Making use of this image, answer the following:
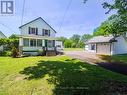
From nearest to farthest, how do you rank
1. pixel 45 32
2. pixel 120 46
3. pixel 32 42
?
pixel 32 42 < pixel 120 46 < pixel 45 32

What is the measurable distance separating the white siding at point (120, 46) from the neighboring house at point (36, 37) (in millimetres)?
12541

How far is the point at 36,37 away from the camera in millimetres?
36969

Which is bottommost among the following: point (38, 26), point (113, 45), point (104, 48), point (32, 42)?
point (104, 48)

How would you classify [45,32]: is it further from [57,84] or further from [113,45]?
[57,84]

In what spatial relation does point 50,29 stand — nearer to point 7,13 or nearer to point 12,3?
point 7,13

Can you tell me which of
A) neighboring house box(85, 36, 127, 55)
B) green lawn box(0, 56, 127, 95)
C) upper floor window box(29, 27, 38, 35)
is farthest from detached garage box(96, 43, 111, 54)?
green lawn box(0, 56, 127, 95)

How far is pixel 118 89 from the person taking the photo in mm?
10836

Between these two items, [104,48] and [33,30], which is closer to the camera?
[33,30]

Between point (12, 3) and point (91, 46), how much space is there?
27.7m

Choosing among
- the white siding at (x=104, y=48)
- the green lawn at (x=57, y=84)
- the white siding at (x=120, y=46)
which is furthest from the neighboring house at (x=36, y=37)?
the green lawn at (x=57, y=84)

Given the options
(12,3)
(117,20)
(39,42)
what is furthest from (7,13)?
(117,20)

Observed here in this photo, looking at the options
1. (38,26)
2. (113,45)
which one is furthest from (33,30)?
(113,45)

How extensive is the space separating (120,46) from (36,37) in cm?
1749

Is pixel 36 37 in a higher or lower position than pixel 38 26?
lower
